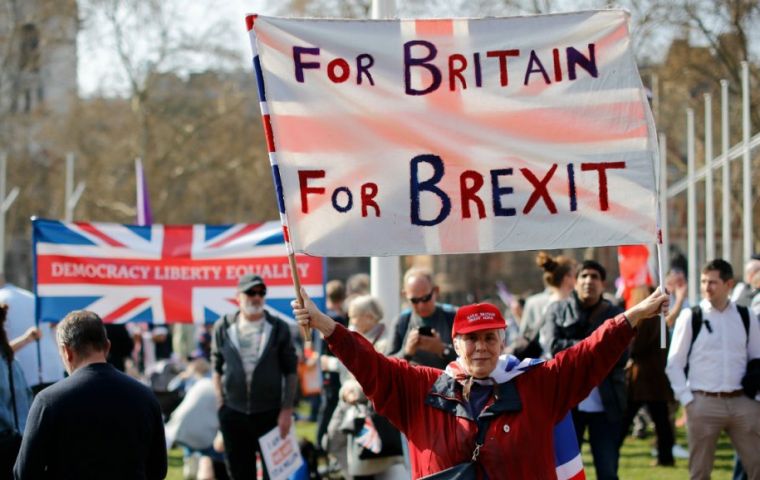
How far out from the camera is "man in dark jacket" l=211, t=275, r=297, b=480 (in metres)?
9.80

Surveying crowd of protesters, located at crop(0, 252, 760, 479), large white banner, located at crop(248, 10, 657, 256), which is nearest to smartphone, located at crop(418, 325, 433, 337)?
crowd of protesters, located at crop(0, 252, 760, 479)

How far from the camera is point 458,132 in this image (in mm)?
6129

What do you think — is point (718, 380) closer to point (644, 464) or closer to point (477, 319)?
point (477, 319)

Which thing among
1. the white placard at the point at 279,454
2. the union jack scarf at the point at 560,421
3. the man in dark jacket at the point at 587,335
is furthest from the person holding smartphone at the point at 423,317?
the union jack scarf at the point at 560,421

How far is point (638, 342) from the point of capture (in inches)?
515

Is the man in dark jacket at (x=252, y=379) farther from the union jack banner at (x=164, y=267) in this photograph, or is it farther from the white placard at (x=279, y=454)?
the union jack banner at (x=164, y=267)

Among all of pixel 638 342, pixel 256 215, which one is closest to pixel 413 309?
pixel 638 342

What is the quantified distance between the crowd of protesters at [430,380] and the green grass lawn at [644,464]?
0.93ft

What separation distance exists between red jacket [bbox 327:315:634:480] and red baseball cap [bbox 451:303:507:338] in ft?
0.74

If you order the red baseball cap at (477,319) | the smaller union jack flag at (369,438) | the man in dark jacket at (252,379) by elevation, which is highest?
the red baseball cap at (477,319)

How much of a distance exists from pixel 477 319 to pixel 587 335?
3878mm

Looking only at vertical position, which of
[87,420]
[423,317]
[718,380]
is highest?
[423,317]

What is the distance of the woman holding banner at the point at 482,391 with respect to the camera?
534cm

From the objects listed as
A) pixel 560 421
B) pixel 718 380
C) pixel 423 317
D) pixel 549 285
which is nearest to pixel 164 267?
pixel 423 317
